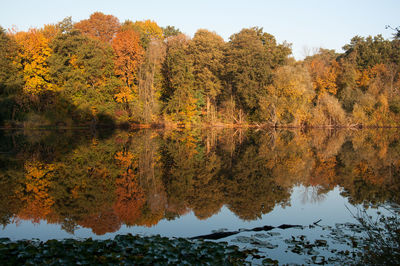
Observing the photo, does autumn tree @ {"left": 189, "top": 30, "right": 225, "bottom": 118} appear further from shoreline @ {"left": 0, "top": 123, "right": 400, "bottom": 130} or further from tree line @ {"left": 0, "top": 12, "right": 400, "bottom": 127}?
shoreline @ {"left": 0, "top": 123, "right": 400, "bottom": 130}

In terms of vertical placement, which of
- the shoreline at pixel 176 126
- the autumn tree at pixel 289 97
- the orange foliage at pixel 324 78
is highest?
the orange foliage at pixel 324 78

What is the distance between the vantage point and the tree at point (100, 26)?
5925cm

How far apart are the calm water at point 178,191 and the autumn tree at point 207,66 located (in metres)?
33.4

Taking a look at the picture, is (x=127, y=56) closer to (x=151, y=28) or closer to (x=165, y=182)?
(x=151, y=28)

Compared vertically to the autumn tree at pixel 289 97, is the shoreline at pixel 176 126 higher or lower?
lower

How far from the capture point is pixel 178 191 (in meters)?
10.6

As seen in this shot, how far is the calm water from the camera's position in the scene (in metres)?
7.58

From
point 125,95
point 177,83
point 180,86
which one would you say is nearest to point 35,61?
point 125,95

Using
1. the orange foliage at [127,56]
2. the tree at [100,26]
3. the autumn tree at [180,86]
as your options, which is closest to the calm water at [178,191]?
the orange foliage at [127,56]

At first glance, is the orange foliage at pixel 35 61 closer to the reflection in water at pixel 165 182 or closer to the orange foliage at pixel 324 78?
the reflection in water at pixel 165 182

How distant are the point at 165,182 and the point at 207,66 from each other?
42180 mm

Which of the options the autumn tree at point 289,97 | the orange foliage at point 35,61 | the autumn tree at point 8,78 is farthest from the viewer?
the autumn tree at point 289,97

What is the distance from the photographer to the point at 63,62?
4241 centimetres

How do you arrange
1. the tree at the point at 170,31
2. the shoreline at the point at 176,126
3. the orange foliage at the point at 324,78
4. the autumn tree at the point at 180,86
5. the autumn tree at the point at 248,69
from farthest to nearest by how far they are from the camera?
the tree at the point at 170,31 → the orange foliage at the point at 324,78 → the autumn tree at the point at 248,69 → the autumn tree at the point at 180,86 → the shoreline at the point at 176,126
